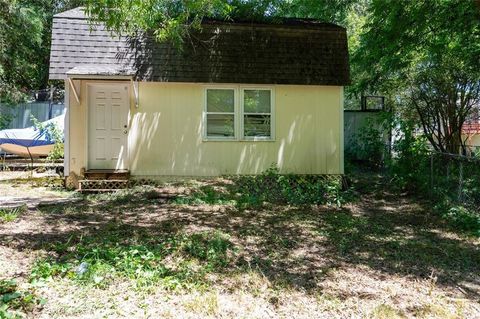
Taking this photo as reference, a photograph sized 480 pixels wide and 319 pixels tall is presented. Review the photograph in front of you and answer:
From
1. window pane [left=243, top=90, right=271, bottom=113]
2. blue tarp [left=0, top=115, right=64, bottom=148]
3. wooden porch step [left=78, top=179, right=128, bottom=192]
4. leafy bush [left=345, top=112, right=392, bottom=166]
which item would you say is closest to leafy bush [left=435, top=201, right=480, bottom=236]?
leafy bush [left=345, top=112, right=392, bottom=166]

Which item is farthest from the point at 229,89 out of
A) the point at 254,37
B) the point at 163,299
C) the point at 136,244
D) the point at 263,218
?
the point at 163,299

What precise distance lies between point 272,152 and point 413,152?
10.4 feet

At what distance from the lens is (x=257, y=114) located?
1040 cm

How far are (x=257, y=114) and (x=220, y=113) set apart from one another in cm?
90

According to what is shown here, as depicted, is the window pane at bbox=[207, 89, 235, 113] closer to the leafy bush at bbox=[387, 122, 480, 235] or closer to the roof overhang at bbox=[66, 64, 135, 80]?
the roof overhang at bbox=[66, 64, 135, 80]

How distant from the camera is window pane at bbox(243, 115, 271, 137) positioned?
10391 mm

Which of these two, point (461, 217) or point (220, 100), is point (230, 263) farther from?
point (220, 100)

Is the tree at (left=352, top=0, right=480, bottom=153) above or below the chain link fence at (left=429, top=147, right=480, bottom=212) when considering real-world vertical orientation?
above

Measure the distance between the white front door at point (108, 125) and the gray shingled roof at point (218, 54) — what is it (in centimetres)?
60

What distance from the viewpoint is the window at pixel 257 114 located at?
408 inches

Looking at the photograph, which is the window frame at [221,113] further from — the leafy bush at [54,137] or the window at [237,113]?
the leafy bush at [54,137]

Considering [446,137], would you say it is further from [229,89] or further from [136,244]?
[136,244]

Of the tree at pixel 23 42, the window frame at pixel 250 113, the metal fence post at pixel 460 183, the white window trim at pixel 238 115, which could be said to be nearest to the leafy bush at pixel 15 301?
the white window trim at pixel 238 115

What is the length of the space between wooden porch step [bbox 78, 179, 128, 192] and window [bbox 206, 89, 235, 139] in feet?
7.53
